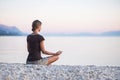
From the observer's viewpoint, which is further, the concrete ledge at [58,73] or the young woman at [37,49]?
the young woman at [37,49]

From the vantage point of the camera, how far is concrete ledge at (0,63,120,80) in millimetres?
4562

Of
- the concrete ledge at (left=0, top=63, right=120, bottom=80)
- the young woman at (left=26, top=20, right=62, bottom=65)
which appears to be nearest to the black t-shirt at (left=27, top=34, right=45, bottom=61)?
the young woman at (left=26, top=20, right=62, bottom=65)

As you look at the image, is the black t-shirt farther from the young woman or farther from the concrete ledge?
the concrete ledge

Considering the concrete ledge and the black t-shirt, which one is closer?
the concrete ledge

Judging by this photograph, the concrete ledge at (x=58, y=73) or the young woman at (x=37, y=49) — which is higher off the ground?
the young woman at (x=37, y=49)

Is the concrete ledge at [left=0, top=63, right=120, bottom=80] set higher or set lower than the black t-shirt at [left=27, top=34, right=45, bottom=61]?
lower

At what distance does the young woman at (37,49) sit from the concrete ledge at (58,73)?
13 centimetres

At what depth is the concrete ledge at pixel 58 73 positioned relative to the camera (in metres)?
4.56

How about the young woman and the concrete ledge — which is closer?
the concrete ledge

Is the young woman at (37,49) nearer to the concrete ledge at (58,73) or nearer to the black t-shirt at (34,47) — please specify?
the black t-shirt at (34,47)

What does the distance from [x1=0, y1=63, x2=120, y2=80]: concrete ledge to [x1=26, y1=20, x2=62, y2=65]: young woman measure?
0.42 feet

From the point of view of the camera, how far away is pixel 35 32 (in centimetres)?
508

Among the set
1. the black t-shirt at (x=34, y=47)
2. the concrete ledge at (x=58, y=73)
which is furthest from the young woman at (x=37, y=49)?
the concrete ledge at (x=58, y=73)

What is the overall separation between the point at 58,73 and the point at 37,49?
57cm
